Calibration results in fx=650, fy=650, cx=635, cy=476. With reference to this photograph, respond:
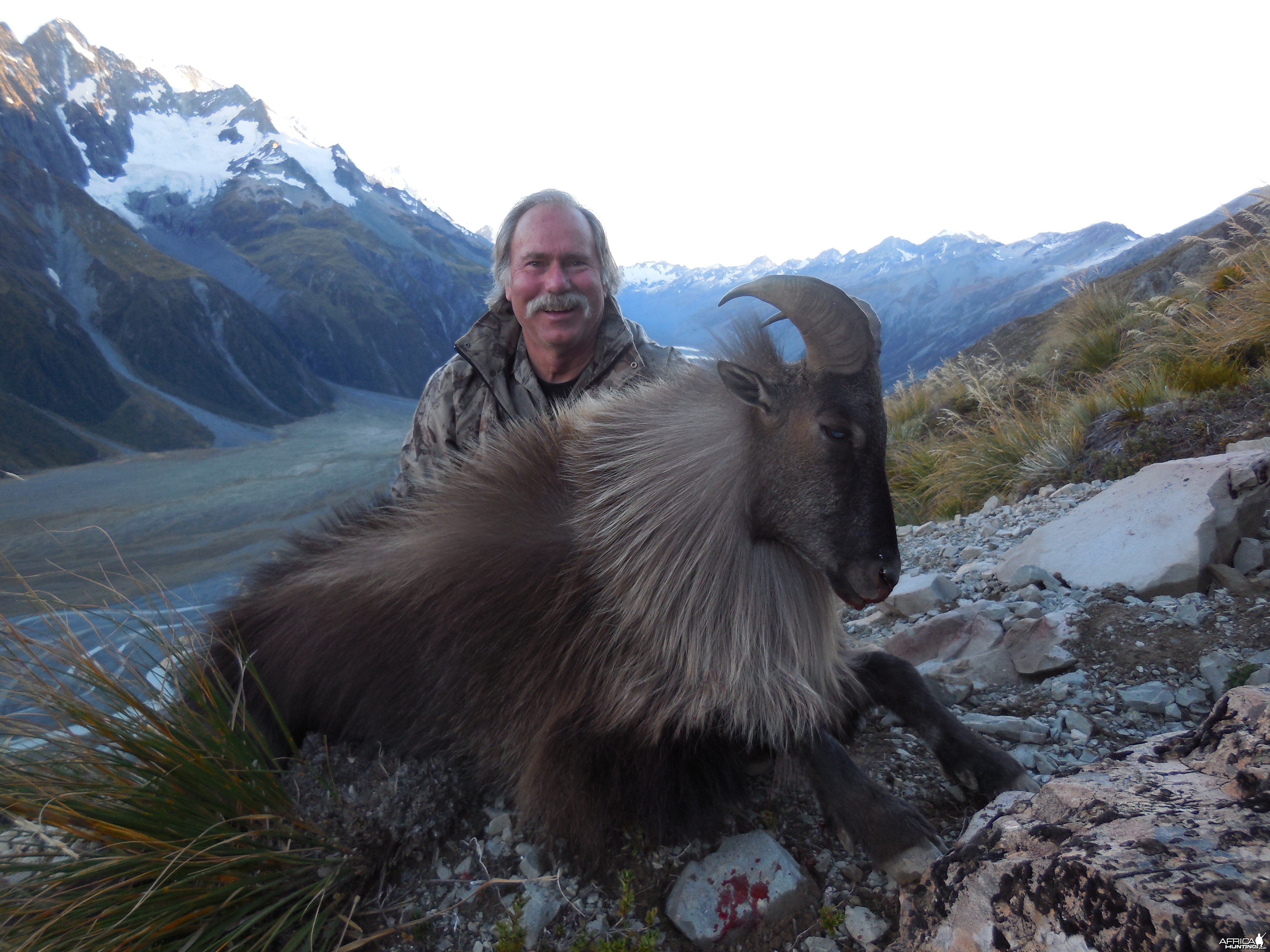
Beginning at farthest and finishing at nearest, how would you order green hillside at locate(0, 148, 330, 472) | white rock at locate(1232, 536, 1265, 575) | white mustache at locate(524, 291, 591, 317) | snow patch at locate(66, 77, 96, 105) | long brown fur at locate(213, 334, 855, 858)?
snow patch at locate(66, 77, 96, 105) → green hillside at locate(0, 148, 330, 472) → white mustache at locate(524, 291, 591, 317) → white rock at locate(1232, 536, 1265, 575) → long brown fur at locate(213, 334, 855, 858)

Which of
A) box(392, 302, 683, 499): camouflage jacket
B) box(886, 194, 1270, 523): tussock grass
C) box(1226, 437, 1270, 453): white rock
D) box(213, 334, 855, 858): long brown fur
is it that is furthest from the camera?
box(886, 194, 1270, 523): tussock grass

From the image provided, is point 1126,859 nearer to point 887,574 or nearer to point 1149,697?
point 887,574

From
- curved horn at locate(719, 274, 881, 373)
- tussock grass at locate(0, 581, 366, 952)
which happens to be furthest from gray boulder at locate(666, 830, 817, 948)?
curved horn at locate(719, 274, 881, 373)

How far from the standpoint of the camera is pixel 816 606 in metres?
2.51

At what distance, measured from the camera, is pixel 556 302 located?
4000mm

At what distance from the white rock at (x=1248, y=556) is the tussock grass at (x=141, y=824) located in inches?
164

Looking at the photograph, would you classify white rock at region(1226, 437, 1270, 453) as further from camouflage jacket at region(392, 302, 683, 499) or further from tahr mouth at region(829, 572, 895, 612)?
camouflage jacket at region(392, 302, 683, 499)

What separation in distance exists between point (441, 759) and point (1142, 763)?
7.44ft

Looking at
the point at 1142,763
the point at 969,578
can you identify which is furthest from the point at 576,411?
the point at 969,578

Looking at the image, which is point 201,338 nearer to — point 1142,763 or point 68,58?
point 1142,763

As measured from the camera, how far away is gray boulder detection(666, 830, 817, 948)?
1.93 meters

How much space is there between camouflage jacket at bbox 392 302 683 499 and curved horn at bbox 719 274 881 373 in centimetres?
178

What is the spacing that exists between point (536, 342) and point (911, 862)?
337 cm

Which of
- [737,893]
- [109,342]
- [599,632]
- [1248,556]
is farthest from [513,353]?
[109,342]
